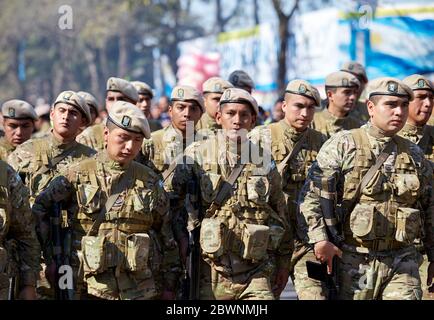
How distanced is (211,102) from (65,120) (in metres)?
2.56

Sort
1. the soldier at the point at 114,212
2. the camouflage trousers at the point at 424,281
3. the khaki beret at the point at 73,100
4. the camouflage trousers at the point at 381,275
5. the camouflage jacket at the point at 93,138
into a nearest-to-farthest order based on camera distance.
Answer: the soldier at the point at 114,212
the camouflage trousers at the point at 381,275
the camouflage trousers at the point at 424,281
the khaki beret at the point at 73,100
the camouflage jacket at the point at 93,138

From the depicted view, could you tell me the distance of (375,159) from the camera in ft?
29.0

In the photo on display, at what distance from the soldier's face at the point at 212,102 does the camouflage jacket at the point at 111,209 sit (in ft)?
12.7

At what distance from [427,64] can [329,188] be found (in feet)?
60.5

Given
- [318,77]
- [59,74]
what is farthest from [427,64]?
[59,74]

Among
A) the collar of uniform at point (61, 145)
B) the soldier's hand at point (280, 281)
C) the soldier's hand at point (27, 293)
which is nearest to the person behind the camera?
the soldier's hand at point (27, 293)

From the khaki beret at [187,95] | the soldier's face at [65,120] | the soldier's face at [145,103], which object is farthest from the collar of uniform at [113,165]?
the soldier's face at [145,103]

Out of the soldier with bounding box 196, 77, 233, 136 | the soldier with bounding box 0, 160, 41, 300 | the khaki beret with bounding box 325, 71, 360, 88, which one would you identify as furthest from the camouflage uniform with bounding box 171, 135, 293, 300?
the khaki beret with bounding box 325, 71, 360, 88

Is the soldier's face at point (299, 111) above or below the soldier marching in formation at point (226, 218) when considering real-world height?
above

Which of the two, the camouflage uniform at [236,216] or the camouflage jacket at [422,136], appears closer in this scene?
the camouflage uniform at [236,216]

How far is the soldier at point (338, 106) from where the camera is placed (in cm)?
1214

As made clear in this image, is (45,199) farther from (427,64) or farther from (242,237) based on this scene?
(427,64)

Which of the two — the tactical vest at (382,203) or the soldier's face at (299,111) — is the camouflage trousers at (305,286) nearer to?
the tactical vest at (382,203)
